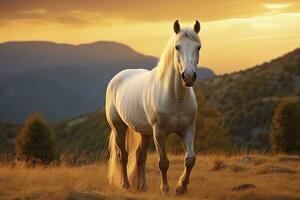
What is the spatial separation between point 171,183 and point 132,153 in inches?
60.8

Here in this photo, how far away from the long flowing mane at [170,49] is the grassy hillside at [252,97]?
3339 centimetres

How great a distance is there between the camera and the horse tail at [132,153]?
9.84m

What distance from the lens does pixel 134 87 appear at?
31.2 ft

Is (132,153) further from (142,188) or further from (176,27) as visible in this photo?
(176,27)

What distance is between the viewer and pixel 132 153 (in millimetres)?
10109

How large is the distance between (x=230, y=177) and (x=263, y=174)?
2.71ft

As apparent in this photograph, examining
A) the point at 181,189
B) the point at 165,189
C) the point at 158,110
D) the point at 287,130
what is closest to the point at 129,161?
the point at 165,189

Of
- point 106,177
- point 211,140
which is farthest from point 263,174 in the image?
point 211,140

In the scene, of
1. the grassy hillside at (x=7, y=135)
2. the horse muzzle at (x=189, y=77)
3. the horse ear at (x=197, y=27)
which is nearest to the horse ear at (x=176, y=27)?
the horse ear at (x=197, y=27)

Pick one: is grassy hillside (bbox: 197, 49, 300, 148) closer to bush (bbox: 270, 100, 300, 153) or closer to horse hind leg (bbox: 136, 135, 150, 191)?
bush (bbox: 270, 100, 300, 153)

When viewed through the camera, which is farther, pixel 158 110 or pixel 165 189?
pixel 165 189

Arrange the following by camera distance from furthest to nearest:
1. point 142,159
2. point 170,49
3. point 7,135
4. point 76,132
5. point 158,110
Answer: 1. point 76,132
2. point 7,135
3. point 142,159
4. point 170,49
5. point 158,110

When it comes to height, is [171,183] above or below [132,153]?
below

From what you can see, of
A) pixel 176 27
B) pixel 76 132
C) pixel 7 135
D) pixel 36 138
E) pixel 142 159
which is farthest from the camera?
pixel 76 132
